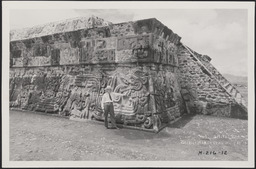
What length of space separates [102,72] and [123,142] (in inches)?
88.5

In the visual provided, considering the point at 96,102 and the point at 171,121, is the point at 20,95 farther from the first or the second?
the point at 171,121

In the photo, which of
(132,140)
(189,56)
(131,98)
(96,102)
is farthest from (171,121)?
(189,56)

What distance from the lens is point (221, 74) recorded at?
6.75 meters

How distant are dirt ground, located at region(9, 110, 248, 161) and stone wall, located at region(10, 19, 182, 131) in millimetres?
523

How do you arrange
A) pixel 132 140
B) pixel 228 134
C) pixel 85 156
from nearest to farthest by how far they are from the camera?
pixel 85 156 < pixel 132 140 < pixel 228 134

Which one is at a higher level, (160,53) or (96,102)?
(160,53)

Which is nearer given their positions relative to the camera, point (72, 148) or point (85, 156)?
point (85, 156)

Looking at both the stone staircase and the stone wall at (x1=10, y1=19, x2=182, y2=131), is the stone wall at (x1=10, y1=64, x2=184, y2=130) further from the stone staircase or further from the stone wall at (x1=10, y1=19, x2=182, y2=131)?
the stone staircase

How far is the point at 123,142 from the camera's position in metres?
3.88

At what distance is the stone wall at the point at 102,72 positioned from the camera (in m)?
4.77

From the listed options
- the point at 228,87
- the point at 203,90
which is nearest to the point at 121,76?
the point at 203,90

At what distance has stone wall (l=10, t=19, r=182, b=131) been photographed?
477cm

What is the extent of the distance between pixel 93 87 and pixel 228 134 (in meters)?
3.51

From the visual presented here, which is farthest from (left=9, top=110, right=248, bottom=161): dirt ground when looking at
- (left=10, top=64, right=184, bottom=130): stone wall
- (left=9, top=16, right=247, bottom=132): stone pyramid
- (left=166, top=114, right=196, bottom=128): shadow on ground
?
(left=9, top=16, right=247, bottom=132): stone pyramid
